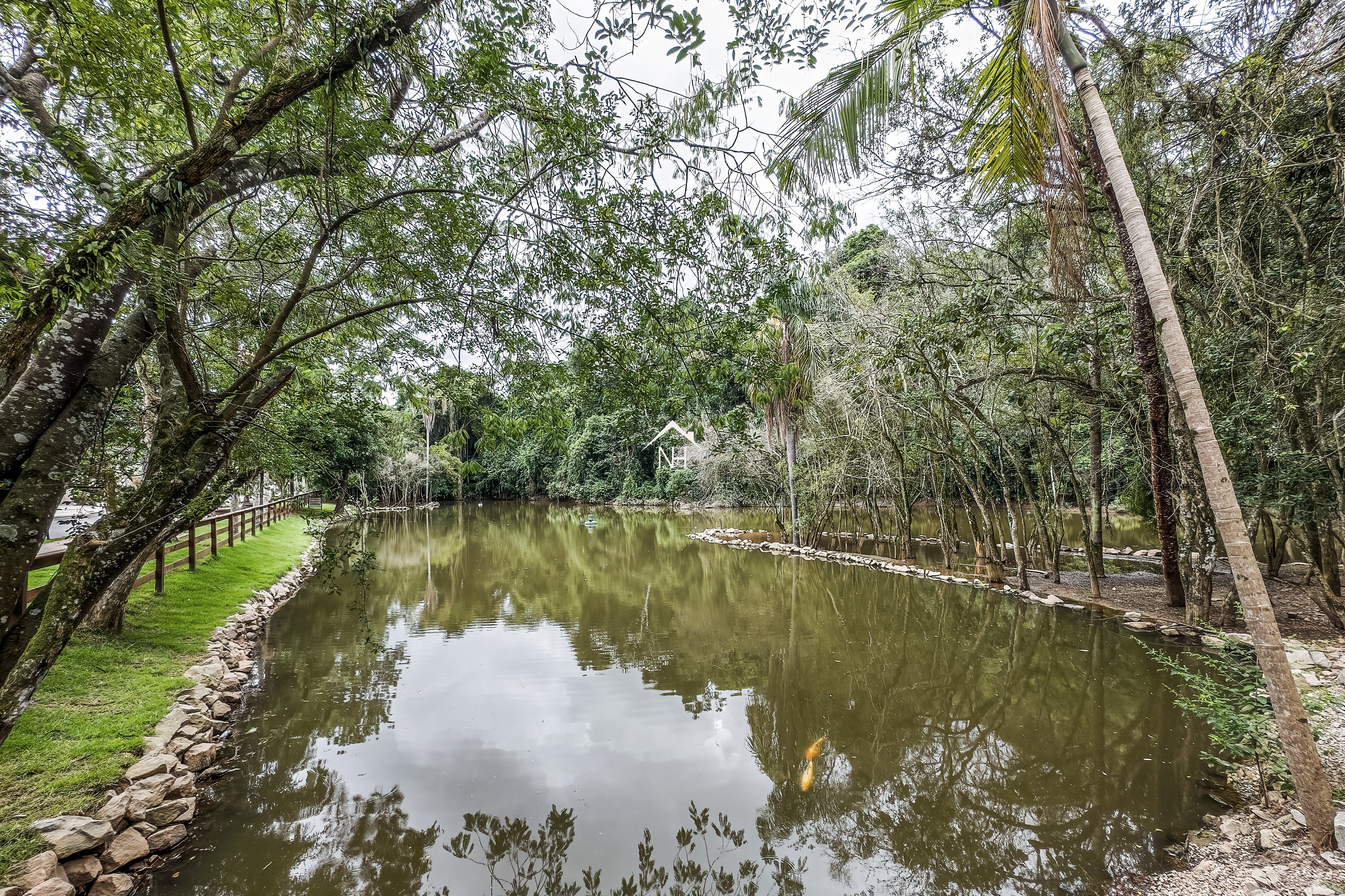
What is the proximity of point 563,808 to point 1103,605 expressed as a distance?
9178 millimetres

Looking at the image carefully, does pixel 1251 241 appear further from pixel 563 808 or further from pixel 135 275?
pixel 135 275

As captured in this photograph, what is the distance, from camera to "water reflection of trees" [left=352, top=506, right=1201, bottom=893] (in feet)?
11.9

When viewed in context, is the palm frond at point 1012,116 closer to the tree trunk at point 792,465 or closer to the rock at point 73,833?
the rock at point 73,833

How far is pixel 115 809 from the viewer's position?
3.42 metres

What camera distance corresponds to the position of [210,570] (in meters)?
9.43

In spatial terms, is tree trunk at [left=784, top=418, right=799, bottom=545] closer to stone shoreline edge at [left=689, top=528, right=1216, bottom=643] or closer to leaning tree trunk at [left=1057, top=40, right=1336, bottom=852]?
stone shoreline edge at [left=689, top=528, right=1216, bottom=643]

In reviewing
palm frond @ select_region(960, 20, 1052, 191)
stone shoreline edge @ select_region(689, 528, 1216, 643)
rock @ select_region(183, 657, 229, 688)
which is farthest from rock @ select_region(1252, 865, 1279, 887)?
rock @ select_region(183, 657, 229, 688)

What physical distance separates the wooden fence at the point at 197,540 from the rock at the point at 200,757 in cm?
173

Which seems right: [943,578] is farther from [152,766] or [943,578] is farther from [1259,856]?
[152,766]

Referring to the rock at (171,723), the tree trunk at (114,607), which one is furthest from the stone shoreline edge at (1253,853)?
the tree trunk at (114,607)

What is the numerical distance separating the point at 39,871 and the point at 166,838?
798 mm

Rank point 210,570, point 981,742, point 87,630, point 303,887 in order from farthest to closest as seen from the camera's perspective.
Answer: point 210,570, point 87,630, point 981,742, point 303,887

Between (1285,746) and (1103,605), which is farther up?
(1285,746)

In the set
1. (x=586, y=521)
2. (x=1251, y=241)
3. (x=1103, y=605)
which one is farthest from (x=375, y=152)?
(x=586, y=521)
